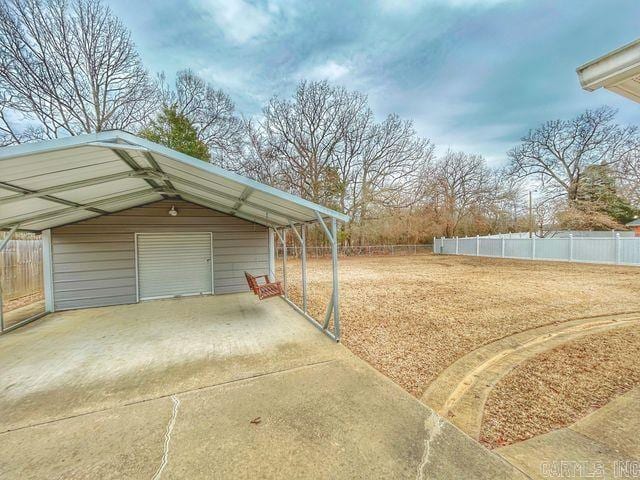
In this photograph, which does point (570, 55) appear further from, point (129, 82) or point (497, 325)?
point (129, 82)

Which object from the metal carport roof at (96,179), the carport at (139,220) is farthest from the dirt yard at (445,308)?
the metal carport roof at (96,179)

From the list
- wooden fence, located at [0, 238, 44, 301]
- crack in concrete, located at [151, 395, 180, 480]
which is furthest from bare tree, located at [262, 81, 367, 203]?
crack in concrete, located at [151, 395, 180, 480]

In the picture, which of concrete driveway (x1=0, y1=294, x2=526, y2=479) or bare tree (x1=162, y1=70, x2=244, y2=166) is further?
bare tree (x1=162, y1=70, x2=244, y2=166)

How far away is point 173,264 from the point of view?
21.0 feet

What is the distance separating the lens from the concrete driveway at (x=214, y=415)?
1639mm

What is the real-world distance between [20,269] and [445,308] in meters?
10.8

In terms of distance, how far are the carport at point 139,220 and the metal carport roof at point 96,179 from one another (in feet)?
0.04

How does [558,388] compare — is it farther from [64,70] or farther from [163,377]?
[64,70]

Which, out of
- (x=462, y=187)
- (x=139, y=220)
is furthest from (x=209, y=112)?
(x=462, y=187)

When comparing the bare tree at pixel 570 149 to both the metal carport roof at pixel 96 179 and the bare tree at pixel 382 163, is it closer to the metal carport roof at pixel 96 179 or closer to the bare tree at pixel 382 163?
the bare tree at pixel 382 163

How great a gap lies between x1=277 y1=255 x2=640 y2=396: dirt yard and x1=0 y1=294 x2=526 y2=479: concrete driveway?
0.60 metres

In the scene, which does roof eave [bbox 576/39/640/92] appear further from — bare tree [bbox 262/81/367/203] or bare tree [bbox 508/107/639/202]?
bare tree [bbox 508/107/639/202]

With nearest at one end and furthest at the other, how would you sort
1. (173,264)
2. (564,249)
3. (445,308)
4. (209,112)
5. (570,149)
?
(445,308) < (173,264) < (564,249) < (209,112) < (570,149)

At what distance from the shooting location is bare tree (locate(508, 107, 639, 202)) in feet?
52.6
